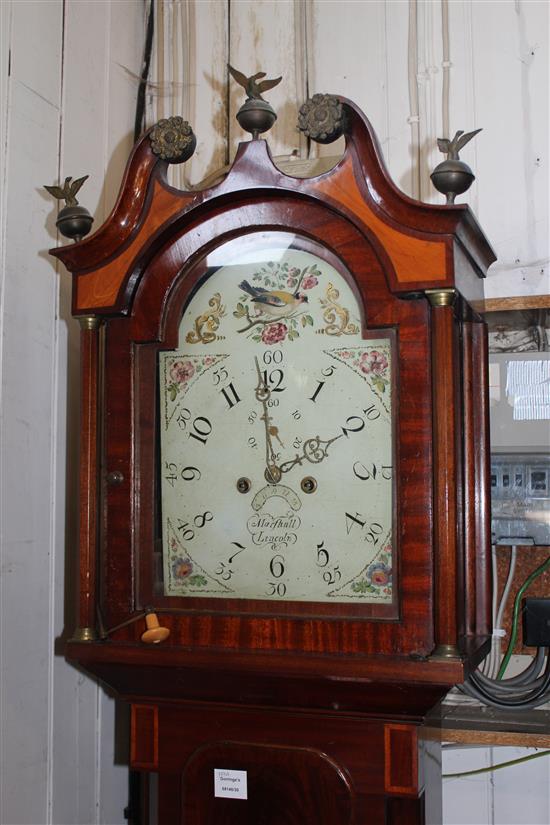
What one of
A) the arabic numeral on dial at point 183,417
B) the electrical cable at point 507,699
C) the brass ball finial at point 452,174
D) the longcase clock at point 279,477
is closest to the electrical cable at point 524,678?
the electrical cable at point 507,699

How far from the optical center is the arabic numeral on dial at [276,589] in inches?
46.5

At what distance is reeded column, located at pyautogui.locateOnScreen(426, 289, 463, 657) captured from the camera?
108cm

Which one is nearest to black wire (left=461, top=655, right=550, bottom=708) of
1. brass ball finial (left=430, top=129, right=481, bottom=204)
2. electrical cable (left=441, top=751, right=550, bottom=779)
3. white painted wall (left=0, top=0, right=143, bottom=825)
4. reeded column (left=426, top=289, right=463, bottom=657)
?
electrical cable (left=441, top=751, right=550, bottom=779)

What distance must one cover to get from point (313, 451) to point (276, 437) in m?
0.05

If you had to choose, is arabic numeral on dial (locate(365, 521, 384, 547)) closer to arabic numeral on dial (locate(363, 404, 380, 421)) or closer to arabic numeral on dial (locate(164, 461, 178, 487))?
arabic numeral on dial (locate(363, 404, 380, 421))

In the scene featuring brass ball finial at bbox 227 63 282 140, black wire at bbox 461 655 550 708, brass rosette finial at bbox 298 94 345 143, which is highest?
brass ball finial at bbox 227 63 282 140

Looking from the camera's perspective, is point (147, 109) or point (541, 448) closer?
point (541, 448)

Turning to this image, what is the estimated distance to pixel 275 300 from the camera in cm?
123

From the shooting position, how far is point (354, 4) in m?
1.72

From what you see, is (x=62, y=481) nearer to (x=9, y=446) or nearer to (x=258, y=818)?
(x=9, y=446)

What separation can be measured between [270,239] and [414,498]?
39 cm

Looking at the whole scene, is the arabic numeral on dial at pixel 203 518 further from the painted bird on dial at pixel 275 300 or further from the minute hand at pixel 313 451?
the painted bird on dial at pixel 275 300

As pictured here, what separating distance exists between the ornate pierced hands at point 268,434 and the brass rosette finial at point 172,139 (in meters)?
0.29

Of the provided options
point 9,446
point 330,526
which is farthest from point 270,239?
point 9,446
